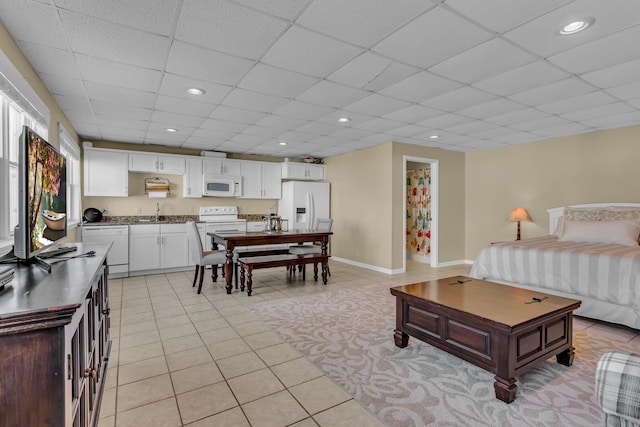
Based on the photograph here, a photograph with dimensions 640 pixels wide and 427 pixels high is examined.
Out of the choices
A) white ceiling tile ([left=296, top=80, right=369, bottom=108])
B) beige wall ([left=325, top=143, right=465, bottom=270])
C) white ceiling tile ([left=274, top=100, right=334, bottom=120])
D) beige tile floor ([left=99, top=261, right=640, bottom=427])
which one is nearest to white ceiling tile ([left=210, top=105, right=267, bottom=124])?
white ceiling tile ([left=274, top=100, right=334, bottom=120])

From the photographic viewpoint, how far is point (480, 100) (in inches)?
141

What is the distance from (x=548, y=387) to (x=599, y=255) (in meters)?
1.84

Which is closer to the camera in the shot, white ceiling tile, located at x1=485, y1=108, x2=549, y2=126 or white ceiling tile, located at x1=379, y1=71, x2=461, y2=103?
white ceiling tile, located at x1=379, y1=71, x2=461, y2=103

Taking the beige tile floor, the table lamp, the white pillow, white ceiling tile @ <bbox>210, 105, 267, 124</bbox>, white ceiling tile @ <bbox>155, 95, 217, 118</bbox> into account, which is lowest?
the beige tile floor

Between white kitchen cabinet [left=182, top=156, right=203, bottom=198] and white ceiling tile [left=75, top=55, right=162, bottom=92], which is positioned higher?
white ceiling tile [left=75, top=55, right=162, bottom=92]

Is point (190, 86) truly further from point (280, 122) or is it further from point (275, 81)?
point (280, 122)

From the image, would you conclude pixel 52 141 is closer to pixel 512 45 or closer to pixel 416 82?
pixel 416 82

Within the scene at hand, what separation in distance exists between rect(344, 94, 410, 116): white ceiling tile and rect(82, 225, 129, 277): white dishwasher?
13.8 ft

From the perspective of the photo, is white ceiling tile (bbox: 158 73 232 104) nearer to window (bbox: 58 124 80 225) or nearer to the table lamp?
window (bbox: 58 124 80 225)

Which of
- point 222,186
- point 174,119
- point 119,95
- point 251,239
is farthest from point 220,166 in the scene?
point 119,95

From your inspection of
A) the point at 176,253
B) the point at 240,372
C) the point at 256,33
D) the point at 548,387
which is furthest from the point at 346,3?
the point at 176,253

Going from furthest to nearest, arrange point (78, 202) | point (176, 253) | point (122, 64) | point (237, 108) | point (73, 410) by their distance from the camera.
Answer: point (176, 253) → point (78, 202) → point (237, 108) → point (122, 64) → point (73, 410)

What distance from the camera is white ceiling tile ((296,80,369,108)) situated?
3201mm

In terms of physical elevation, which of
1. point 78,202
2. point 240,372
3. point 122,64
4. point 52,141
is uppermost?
point 122,64
